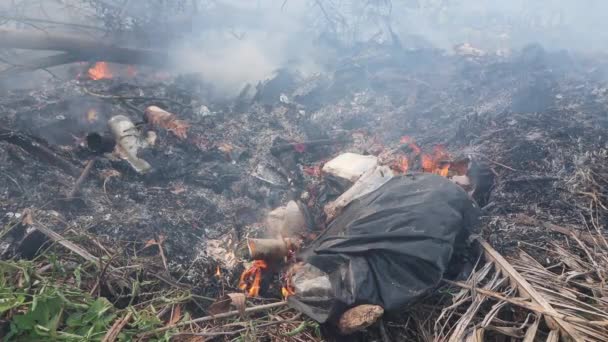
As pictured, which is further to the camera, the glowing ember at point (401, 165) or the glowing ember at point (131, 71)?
the glowing ember at point (131, 71)

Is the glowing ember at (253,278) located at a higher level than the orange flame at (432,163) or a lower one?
lower

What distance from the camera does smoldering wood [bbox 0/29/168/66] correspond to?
268 inches

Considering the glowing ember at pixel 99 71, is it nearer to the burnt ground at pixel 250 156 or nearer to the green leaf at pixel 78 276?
the burnt ground at pixel 250 156

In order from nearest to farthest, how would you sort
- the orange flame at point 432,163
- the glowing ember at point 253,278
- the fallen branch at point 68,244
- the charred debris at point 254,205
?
1. the charred debris at point 254,205
2. the fallen branch at point 68,244
3. the glowing ember at point 253,278
4. the orange flame at point 432,163

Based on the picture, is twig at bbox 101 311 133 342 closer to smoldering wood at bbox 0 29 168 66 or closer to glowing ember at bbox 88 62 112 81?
glowing ember at bbox 88 62 112 81

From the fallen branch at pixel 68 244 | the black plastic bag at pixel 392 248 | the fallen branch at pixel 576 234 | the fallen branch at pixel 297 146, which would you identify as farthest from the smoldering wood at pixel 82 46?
the fallen branch at pixel 576 234

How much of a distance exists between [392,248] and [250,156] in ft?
12.0

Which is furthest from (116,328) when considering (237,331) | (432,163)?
(432,163)

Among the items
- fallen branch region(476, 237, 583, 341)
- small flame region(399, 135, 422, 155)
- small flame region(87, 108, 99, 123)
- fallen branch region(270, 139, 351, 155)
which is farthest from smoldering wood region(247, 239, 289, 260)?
small flame region(87, 108, 99, 123)

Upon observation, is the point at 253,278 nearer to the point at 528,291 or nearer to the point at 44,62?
the point at 528,291

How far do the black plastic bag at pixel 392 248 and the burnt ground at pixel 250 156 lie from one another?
0.38 metres

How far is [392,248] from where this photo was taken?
259cm

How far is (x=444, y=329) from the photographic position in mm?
2490

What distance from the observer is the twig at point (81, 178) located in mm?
4070
